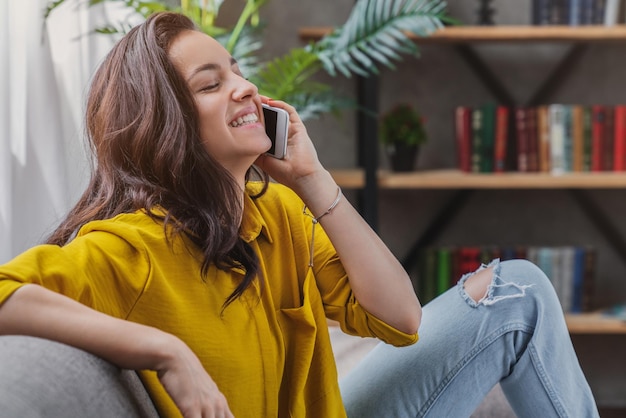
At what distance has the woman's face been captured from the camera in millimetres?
1131

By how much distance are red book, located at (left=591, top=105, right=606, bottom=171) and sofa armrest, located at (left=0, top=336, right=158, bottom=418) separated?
6.72 ft

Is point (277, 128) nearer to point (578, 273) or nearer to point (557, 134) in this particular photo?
point (557, 134)

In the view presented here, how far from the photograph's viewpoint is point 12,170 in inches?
66.5

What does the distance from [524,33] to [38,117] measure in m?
1.43

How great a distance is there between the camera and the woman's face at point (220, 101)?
113 cm

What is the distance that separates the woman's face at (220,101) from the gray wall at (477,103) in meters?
1.74

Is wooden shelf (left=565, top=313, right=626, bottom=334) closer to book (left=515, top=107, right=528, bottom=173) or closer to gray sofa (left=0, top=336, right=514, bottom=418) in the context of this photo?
book (left=515, top=107, right=528, bottom=173)

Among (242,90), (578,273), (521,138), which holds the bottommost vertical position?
(578,273)

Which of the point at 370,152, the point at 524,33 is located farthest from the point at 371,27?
the point at 524,33

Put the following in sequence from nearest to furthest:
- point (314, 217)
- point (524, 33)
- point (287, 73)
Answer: point (314, 217) < point (287, 73) < point (524, 33)

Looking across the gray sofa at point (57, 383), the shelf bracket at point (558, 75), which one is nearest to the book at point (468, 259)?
the shelf bracket at point (558, 75)

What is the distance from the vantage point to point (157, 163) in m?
1.08

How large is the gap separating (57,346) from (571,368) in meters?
0.79

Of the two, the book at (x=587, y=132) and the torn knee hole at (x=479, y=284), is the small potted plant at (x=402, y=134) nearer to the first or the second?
the book at (x=587, y=132)
